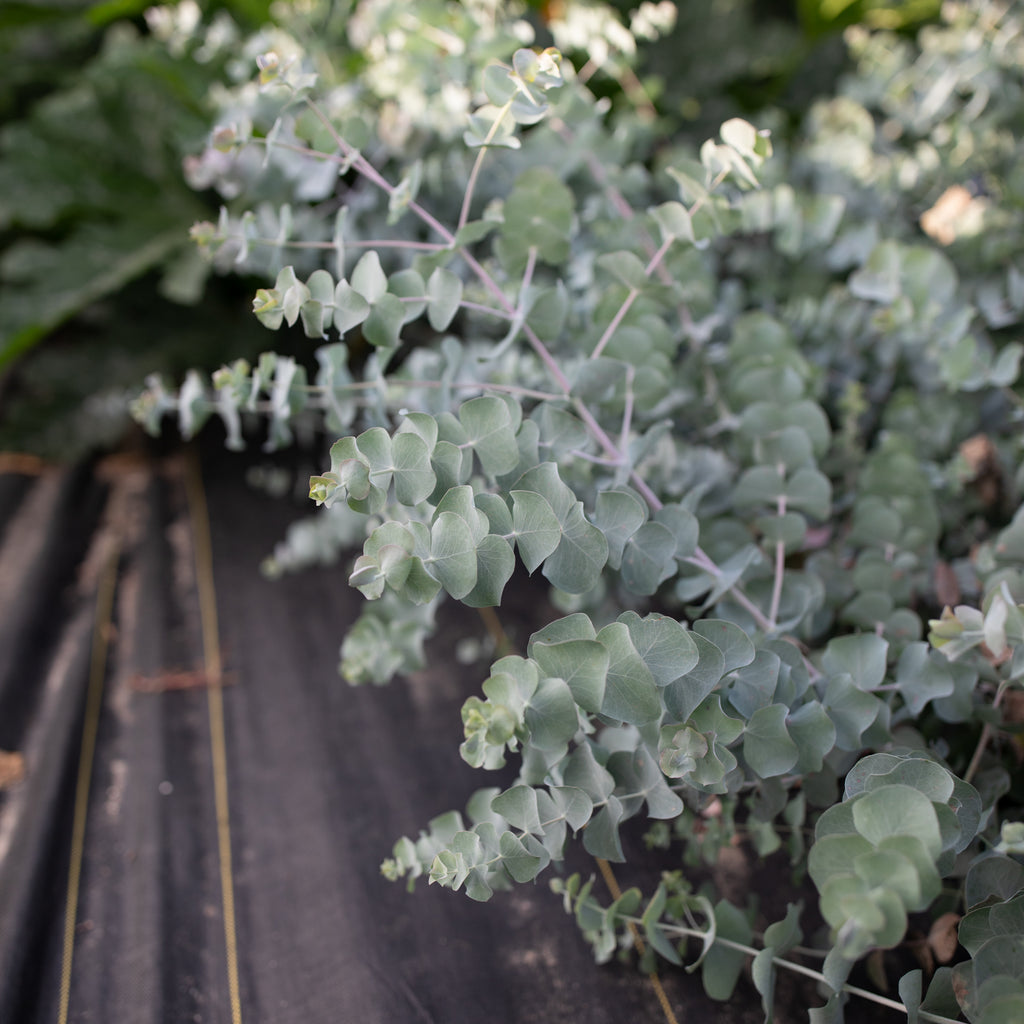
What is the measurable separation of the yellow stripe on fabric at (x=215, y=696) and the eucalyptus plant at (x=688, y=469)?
0.57 feet

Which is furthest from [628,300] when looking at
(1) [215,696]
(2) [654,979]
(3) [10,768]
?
(3) [10,768]

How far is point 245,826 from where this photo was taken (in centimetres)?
72

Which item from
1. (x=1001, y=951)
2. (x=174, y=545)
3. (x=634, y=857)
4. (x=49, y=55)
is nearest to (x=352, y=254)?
(x=174, y=545)

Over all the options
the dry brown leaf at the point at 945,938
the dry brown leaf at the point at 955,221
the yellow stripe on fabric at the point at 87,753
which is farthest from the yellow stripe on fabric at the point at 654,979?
the dry brown leaf at the point at 955,221

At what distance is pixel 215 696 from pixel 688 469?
58cm

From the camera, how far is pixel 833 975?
1.18 feet

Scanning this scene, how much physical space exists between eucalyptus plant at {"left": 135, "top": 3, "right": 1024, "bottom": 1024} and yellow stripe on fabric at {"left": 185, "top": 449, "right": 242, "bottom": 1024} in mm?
174

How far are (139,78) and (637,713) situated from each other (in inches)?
52.7

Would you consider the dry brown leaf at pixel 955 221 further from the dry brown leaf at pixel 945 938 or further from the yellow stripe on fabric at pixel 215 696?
the yellow stripe on fabric at pixel 215 696

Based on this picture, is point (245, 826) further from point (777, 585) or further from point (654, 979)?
point (777, 585)

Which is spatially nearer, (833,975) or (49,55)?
(833,975)

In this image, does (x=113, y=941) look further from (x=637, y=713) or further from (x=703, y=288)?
(x=703, y=288)

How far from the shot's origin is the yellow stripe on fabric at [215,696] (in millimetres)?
617

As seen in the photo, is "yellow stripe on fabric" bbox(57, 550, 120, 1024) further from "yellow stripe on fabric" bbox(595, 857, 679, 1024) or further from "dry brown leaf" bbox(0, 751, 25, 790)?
"yellow stripe on fabric" bbox(595, 857, 679, 1024)
